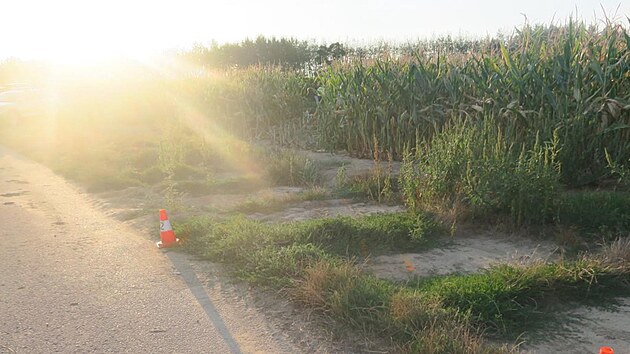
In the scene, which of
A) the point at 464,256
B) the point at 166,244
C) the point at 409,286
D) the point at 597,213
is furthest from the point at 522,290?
the point at 166,244

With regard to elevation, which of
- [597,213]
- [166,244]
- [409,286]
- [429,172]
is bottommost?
[166,244]

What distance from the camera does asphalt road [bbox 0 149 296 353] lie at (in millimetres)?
4039

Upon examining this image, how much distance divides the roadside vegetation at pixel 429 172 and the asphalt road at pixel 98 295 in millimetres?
565

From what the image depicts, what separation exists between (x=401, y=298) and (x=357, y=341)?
→ 17.8 inches

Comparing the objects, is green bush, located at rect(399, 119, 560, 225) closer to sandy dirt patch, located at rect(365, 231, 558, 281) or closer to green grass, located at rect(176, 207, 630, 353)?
sandy dirt patch, located at rect(365, 231, 558, 281)

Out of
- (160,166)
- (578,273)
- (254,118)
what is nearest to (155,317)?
(578,273)

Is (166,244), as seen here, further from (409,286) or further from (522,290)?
(522,290)

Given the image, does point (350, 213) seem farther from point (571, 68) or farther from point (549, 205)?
point (571, 68)

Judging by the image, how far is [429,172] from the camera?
674 centimetres

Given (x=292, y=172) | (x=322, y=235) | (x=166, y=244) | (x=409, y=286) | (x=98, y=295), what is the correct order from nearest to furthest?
1. (x=409, y=286)
2. (x=98, y=295)
3. (x=322, y=235)
4. (x=166, y=244)
5. (x=292, y=172)

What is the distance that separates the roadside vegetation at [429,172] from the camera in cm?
437

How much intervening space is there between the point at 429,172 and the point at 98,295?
383 centimetres

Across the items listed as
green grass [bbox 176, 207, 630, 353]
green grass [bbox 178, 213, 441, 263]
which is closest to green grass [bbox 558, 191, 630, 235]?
green grass [bbox 176, 207, 630, 353]

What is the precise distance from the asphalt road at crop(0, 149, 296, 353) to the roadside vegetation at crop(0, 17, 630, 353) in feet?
1.86
